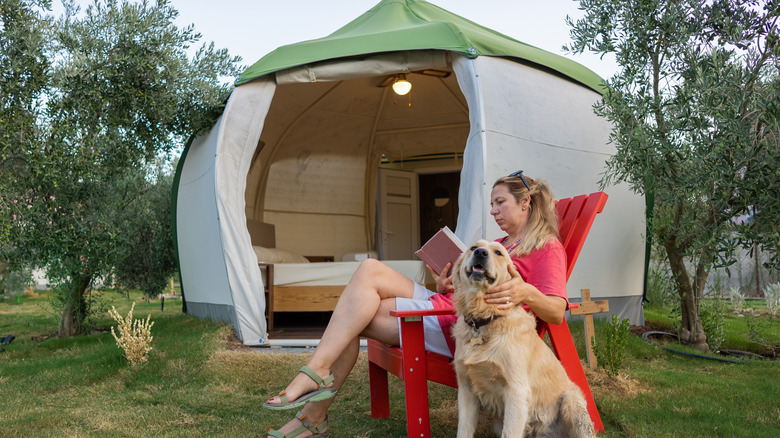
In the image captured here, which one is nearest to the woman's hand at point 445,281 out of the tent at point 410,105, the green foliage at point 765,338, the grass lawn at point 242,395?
the grass lawn at point 242,395

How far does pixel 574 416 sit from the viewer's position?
198cm

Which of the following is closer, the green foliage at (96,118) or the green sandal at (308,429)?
the green sandal at (308,429)

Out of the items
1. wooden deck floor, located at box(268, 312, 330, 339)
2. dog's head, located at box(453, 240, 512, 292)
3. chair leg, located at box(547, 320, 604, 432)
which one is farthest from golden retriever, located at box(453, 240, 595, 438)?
wooden deck floor, located at box(268, 312, 330, 339)

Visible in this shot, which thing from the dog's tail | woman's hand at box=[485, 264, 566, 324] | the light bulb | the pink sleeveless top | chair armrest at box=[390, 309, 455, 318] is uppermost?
the light bulb

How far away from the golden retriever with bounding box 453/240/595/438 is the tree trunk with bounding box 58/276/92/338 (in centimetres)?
539

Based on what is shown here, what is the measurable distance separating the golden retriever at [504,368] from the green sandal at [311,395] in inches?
20.6

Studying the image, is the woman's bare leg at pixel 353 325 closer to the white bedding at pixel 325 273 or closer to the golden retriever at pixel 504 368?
the golden retriever at pixel 504 368

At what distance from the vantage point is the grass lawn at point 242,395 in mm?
2703

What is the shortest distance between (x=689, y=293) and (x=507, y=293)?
3802mm

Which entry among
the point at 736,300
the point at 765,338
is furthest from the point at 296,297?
the point at 736,300

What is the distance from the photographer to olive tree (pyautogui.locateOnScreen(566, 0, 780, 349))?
317 cm

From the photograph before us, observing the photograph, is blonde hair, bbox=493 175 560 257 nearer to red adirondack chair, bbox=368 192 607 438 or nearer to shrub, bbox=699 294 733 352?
red adirondack chair, bbox=368 192 607 438

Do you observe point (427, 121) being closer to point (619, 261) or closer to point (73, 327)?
point (619, 261)

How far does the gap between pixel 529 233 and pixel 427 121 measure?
670cm
